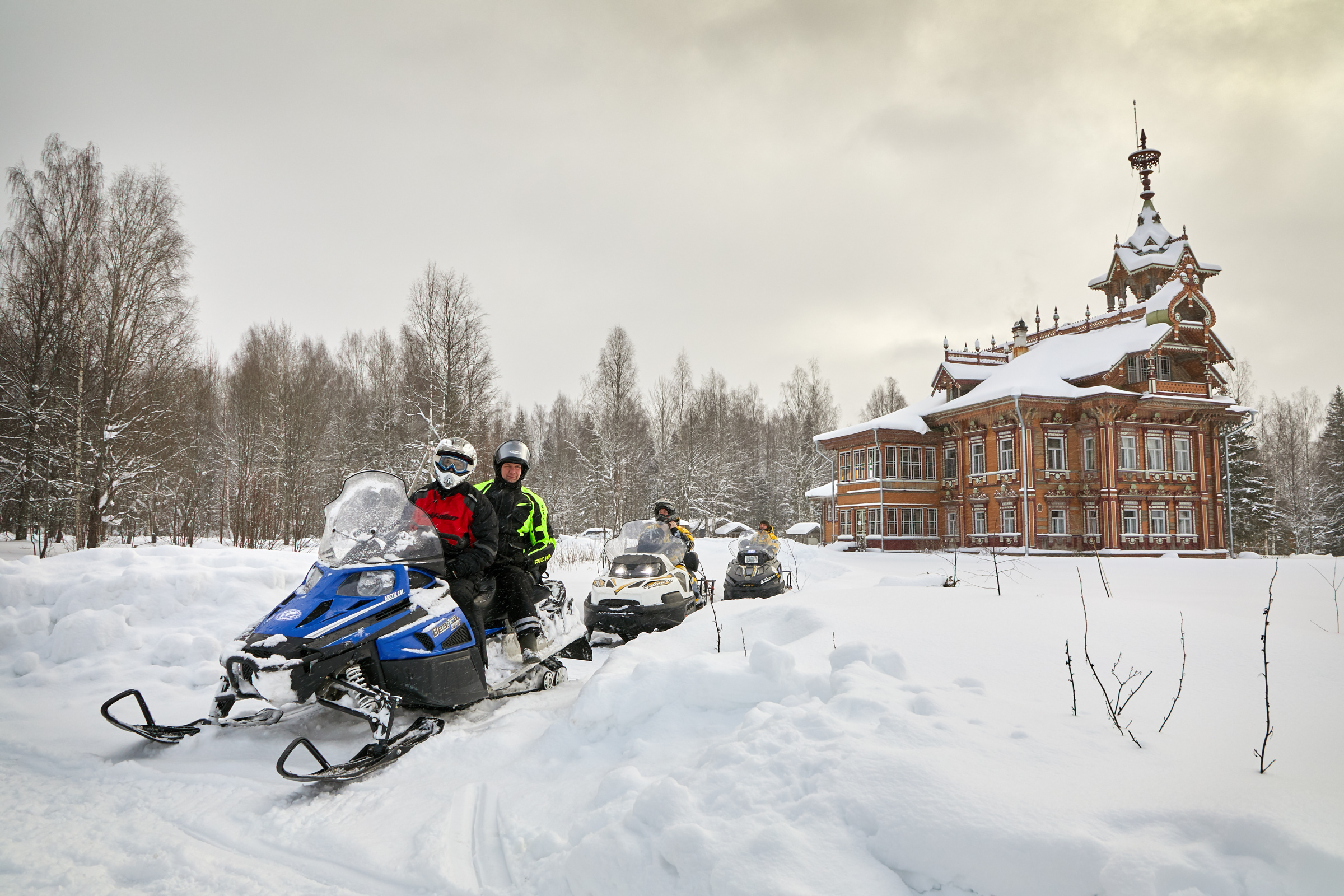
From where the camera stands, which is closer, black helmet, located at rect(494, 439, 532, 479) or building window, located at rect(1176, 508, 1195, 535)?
black helmet, located at rect(494, 439, 532, 479)

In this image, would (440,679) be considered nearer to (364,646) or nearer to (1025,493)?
(364,646)

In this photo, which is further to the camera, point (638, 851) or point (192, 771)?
point (192, 771)

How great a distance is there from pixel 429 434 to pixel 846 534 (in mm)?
19497

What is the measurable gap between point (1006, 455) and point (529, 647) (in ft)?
84.1

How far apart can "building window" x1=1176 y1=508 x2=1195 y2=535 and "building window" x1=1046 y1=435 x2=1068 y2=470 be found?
4.69m

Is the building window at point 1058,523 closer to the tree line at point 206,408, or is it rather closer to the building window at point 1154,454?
the building window at point 1154,454

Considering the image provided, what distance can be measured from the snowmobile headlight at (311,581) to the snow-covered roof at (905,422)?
27.6 metres

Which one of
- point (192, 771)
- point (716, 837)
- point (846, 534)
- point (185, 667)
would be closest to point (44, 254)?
point (185, 667)

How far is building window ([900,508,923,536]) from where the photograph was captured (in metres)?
30.4

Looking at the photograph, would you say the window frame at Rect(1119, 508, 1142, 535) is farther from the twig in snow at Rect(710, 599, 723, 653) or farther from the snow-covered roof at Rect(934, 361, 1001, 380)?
the twig in snow at Rect(710, 599, 723, 653)

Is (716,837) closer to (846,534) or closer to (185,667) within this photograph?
(185,667)

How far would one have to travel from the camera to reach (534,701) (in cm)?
533

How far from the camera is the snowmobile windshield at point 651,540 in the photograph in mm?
9992

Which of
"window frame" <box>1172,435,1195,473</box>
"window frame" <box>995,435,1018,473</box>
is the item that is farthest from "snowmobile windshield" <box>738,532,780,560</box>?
"window frame" <box>1172,435,1195,473</box>
